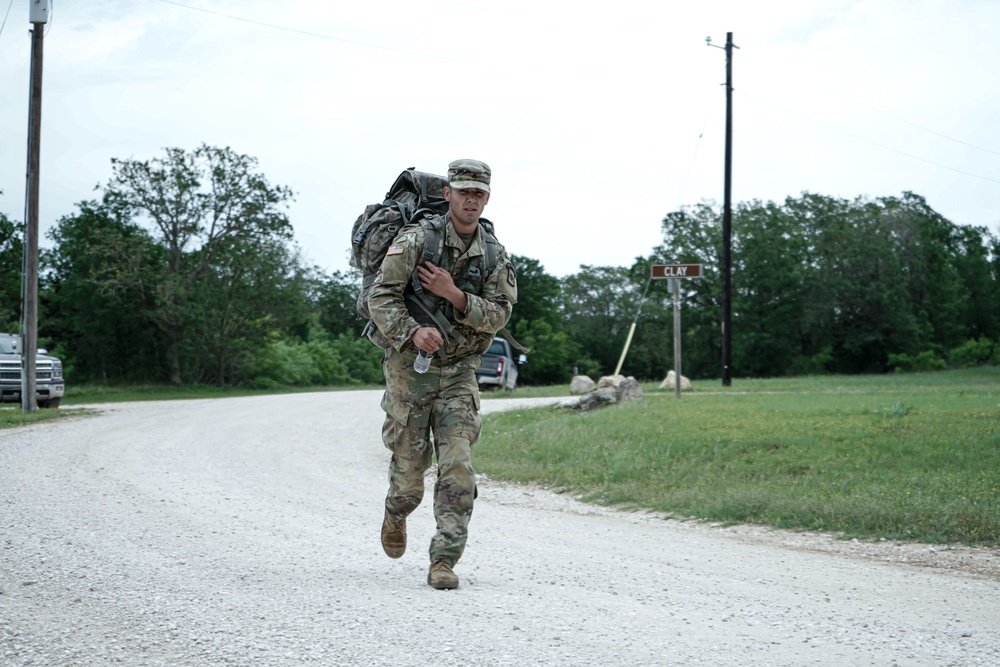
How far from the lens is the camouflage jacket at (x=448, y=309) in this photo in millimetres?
5195

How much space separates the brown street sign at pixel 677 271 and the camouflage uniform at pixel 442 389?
12705 millimetres

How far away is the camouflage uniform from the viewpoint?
525 cm

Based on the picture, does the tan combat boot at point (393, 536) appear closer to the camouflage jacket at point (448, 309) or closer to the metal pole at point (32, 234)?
the camouflage jacket at point (448, 309)

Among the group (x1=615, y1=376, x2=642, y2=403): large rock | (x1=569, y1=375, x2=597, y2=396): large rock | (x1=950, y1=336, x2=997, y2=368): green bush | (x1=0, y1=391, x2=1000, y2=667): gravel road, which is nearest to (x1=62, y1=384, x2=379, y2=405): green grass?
(x1=569, y1=375, x2=597, y2=396): large rock

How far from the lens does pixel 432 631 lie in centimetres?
429

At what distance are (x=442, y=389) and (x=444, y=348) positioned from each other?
0.24 metres

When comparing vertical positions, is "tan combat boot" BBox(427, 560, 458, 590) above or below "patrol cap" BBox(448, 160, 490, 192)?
below

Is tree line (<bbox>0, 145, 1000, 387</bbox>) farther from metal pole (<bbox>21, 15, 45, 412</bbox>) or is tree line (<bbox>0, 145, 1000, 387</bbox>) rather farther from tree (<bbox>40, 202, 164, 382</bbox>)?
metal pole (<bbox>21, 15, 45, 412</bbox>)

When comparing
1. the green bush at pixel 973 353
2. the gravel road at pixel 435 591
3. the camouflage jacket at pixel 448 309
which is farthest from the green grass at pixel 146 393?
the green bush at pixel 973 353

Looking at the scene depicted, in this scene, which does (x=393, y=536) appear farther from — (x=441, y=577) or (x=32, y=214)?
(x=32, y=214)

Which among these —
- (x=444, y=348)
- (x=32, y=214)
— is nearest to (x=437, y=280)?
(x=444, y=348)

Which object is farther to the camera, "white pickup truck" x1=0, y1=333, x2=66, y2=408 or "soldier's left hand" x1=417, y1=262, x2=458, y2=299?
"white pickup truck" x1=0, y1=333, x2=66, y2=408

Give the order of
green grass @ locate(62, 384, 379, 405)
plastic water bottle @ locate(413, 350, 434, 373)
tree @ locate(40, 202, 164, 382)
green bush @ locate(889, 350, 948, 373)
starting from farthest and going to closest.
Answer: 1. green bush @ locate(889, 350, 948, 373)
2. tree @ locate(40, 202, 164, 382)
3. green grass @ locate(62, 384, 379, 405)
4. plastic water bottle @ locate(413, 350, 434, 373)

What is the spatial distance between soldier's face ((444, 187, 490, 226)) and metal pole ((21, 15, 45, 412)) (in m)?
17.4
